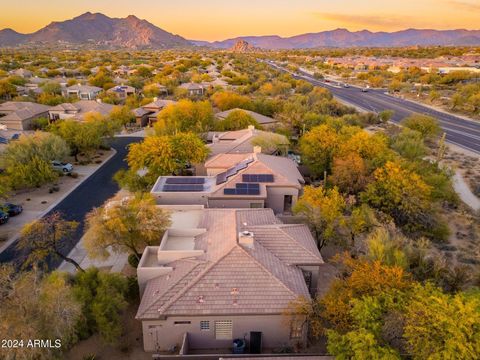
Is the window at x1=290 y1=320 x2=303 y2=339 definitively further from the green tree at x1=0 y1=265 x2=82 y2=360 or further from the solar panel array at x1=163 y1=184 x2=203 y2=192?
the solar panel array at x1=163 y1=184 x2=203 y2=192

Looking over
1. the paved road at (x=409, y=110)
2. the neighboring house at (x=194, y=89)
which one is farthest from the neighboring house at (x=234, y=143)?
the neighboring house at (x=194, y=89)

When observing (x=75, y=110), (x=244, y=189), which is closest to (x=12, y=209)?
(x=244, y=189)

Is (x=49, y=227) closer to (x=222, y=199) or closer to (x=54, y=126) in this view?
(x=222, y=199)

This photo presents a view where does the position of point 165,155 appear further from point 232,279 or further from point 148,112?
point 148,112

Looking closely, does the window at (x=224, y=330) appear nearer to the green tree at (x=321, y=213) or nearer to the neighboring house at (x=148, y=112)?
the green tree at (x=321, y=213)

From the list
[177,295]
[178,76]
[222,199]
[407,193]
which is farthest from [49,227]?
[178,76]
